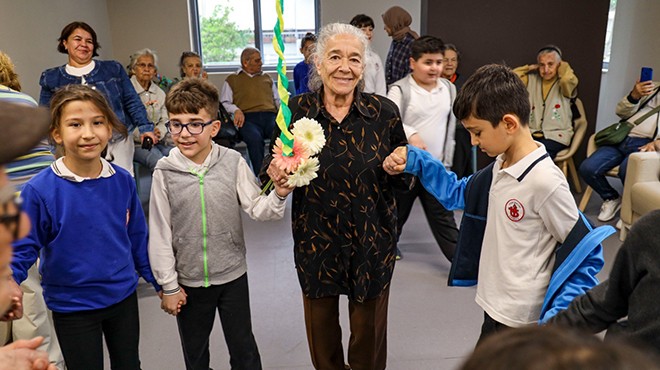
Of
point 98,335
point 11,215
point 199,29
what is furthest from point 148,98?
point 11,215

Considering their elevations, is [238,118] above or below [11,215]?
below

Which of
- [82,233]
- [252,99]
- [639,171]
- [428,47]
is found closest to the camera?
[82,233]

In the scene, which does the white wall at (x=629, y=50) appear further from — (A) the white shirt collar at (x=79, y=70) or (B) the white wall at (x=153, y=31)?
(A) the white shirt collar at (x=79, y=70)

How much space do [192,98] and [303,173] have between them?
0.56 meters

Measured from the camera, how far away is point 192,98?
186 cm

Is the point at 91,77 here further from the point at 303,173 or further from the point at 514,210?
the point at 514,210

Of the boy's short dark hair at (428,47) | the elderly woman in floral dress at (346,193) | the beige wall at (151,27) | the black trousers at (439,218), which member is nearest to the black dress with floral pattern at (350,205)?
the elderly woman in floral dress at (346,193)

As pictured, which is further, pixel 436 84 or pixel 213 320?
pixel 436 84

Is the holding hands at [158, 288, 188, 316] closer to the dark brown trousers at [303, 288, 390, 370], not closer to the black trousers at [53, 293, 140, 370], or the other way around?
the black trousers at [53, 293, 140, 370]

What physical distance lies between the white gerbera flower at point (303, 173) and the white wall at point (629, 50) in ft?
16.8

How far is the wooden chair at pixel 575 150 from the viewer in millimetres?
4867

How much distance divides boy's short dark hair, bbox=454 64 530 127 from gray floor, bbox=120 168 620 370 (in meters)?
1.17

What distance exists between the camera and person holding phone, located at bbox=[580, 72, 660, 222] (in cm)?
432

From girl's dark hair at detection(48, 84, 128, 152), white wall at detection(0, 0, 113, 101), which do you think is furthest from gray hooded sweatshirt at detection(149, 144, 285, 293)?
white wall at detection(0, 0, 113, 101)
